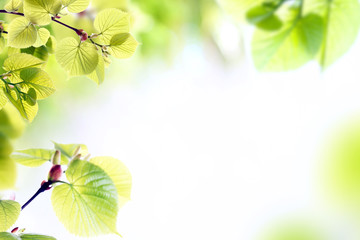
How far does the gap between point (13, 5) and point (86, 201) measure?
0.29 ft

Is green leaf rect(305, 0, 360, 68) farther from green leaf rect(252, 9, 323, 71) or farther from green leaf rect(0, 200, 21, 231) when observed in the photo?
green leaf rect(0, 200, 21, 231)

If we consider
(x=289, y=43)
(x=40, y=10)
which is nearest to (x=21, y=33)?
(x=40, y=10)

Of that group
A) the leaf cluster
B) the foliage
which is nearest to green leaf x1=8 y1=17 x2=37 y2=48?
the foliage

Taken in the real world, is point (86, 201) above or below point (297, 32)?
below

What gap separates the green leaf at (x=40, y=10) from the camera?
5.6 inches

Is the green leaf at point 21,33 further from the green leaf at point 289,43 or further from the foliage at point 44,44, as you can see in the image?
the green leaf at point 289,43

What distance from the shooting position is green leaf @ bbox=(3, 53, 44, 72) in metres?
0.15

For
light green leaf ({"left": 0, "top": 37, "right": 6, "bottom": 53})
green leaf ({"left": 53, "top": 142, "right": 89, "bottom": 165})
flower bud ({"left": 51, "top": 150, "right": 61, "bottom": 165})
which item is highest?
light green leaf ({"left": 0, "top": 37, "right": 6, "bottom": 53})

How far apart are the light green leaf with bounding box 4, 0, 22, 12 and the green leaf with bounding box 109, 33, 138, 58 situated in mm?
42

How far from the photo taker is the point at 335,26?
27 cm

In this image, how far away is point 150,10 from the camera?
1.88 feet

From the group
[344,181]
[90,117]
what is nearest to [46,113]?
[90,117]

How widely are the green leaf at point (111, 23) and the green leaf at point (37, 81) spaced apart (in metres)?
0.03

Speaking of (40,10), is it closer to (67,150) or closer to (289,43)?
(67,150)
